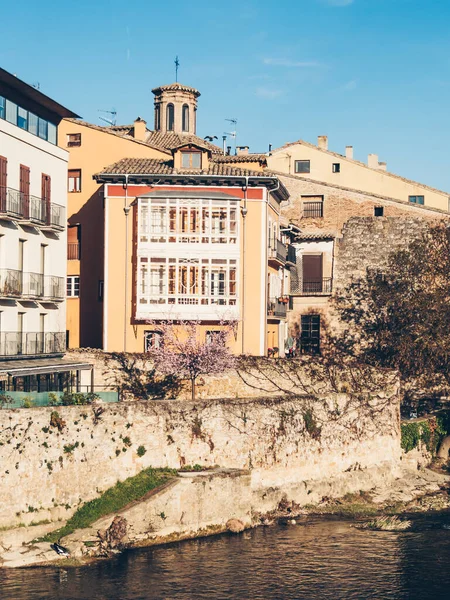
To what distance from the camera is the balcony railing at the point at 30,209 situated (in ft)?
149

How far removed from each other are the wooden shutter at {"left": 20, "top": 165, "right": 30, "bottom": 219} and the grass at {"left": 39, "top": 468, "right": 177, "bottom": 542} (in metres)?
14.5

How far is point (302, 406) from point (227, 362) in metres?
5.98

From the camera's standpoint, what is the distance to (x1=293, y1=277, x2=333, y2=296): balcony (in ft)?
229

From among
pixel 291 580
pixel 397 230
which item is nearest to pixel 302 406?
pixel 291 580

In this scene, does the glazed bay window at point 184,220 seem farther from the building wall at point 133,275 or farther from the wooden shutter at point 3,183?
the wooden shutter at point 3,183

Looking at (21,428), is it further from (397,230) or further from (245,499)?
(397,230)

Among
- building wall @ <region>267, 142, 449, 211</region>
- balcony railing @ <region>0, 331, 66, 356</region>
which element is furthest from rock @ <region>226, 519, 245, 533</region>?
building wall @ <region>267, 142, 449, 211</region>

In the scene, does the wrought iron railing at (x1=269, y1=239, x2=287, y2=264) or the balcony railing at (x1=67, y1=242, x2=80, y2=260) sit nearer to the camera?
the wrought iron railing at (x1=269, y1=239, x2=287, y2=264)

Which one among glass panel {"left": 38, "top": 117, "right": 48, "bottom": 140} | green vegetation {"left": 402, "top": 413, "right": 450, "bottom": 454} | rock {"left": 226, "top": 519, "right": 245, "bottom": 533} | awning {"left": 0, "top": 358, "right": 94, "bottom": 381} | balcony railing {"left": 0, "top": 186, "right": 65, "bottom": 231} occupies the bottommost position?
rock {"left": 226, "top": 519, "right": 245, "bottom": 533}

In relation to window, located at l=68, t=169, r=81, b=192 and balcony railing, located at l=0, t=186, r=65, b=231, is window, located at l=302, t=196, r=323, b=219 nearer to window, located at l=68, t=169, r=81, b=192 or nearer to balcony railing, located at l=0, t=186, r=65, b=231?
window, located at l=68, t=169, r=81, b=192

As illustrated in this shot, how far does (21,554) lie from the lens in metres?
36.3

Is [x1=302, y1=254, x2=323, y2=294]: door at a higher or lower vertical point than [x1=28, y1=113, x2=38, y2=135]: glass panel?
lower

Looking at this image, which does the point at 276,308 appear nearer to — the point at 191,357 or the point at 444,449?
the point at 191,357

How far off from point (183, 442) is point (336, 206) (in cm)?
3356
